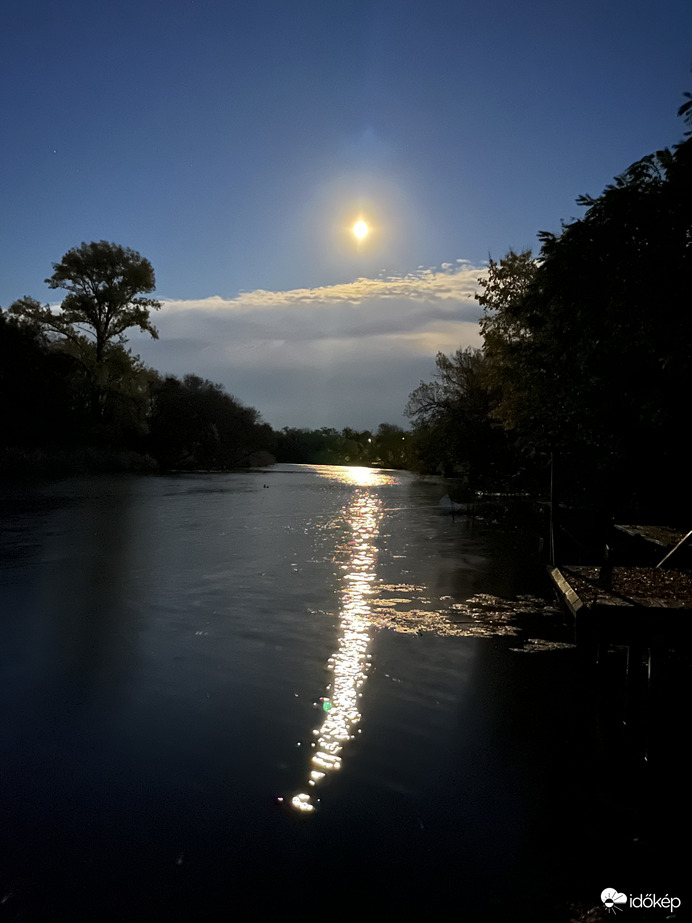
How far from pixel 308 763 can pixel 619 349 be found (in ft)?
49.4

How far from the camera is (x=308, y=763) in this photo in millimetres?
5926

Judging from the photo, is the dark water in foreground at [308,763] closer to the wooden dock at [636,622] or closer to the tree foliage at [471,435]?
the wooden dock at [636,622]

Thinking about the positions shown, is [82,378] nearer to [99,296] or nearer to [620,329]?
[99,296]

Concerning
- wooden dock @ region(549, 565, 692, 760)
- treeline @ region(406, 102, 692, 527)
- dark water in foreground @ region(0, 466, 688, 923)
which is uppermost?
treeline @ region(406, 102, 692, 527)

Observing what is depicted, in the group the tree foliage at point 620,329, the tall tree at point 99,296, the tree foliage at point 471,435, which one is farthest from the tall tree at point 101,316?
the tree foliage at point 620,329

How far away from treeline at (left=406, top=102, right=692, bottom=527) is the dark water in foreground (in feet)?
14.7

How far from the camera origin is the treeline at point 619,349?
1515 cm

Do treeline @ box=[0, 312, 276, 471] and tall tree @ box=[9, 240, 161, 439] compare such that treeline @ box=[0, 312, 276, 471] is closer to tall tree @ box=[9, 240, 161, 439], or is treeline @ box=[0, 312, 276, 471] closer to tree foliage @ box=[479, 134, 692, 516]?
tall tree @ box=[9, 240, 161, 439]

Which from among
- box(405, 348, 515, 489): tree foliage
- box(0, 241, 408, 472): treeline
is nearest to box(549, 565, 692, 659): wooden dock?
box(405, 348, 515, 489): tree foliage

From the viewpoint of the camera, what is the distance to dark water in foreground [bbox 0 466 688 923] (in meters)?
4.32

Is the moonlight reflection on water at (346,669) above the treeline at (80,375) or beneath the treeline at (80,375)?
beneath

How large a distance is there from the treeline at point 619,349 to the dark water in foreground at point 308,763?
4481 mm

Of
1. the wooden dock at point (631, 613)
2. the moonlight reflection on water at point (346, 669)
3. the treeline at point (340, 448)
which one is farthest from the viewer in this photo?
the treeline at point (340, 448)

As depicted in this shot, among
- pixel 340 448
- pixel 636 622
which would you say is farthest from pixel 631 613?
pixel 340 448
